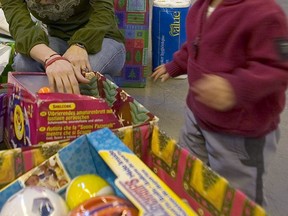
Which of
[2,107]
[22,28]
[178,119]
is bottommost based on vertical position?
[178,119]

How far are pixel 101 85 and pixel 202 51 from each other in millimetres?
410

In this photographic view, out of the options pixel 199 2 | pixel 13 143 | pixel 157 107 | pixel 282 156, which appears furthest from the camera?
pixel 157 107

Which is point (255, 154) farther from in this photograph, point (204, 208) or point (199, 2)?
point (199, 2)

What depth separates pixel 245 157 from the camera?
3.16 feet

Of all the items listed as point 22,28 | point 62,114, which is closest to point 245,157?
point 62,114

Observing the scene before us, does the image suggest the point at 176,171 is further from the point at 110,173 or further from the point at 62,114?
the point at 62,114

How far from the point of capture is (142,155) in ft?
3.29

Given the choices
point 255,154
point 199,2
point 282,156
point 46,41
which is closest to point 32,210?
point 255,154

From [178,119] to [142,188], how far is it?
43.0 inches

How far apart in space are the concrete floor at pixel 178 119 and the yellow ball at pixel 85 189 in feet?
2.01

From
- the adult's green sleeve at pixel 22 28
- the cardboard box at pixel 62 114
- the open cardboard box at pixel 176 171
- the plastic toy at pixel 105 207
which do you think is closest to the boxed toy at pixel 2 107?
the cardboard box at pixel 62 114

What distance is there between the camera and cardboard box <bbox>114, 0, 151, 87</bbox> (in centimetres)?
206

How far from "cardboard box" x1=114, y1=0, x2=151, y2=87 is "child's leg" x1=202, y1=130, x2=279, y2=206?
3.82 ft

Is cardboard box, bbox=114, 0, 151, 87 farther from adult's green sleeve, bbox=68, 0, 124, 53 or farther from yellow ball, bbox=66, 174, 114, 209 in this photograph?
yellow ball, bbox=66, 174, 114, 209
